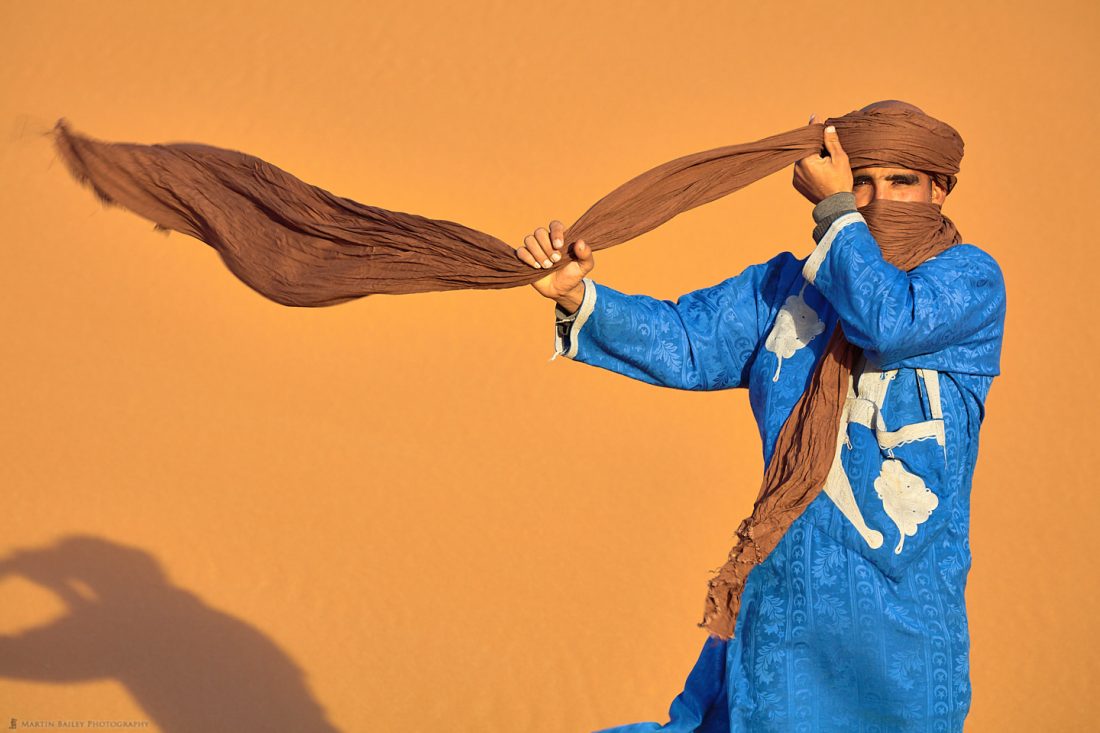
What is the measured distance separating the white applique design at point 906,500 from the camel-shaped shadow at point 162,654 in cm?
426

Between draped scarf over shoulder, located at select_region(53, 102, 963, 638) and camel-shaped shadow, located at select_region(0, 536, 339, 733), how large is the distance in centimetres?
395

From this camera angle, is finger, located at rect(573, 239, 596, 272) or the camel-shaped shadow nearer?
finger, located at rect(573, 239, 596, 272)

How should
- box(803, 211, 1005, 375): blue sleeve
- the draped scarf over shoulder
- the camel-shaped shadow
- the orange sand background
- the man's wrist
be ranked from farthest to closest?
the orange sand background < the camel-shaped shadow < the man's wrist < the draped scarf over shoulder < box(803, 211, 1005, 375): blue sleeve

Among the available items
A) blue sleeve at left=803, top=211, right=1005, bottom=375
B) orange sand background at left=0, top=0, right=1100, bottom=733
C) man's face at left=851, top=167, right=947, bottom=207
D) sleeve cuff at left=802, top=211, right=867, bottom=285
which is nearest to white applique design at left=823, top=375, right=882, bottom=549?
blue sleeve at left=803, top=211, right=1005, bottom=375

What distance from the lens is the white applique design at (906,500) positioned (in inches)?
132

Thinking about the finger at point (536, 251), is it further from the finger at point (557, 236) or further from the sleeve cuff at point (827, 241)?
the sleeve cuff at point (827, 241)

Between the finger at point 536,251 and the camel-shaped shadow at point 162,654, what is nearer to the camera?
the finger at point 536,251

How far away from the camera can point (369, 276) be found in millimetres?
3430

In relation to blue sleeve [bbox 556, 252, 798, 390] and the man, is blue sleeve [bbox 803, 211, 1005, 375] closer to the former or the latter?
the man

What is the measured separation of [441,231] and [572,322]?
A: 1.48 ft

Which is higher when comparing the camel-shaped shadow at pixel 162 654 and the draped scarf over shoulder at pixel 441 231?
the draped scarf over shoulder at pixel 441 231

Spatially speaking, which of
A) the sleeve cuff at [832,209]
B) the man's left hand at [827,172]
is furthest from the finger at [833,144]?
the sleeve cuff at [832,209]

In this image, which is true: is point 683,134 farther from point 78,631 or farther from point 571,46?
point 78,631

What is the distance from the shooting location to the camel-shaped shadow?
6984 mm
